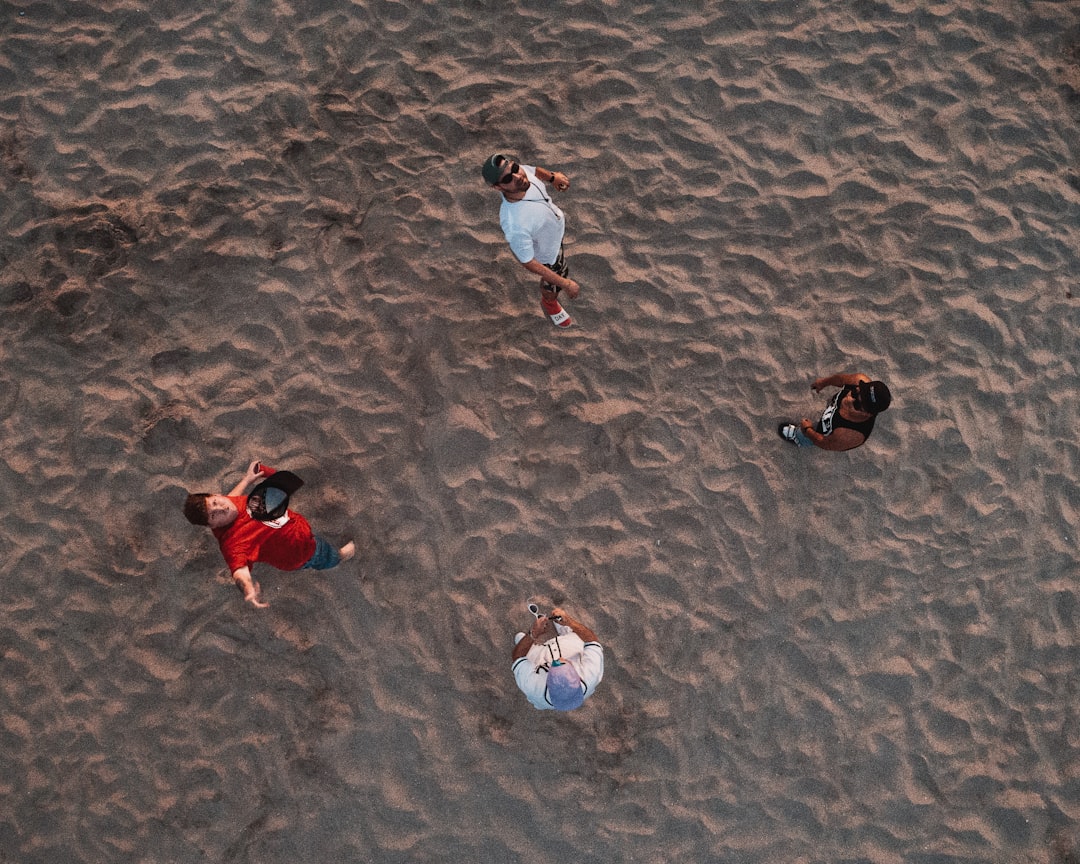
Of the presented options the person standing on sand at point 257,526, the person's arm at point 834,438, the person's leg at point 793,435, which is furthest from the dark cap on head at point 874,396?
the person standing on sand at point 257,526

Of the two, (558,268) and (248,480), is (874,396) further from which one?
(248,480)

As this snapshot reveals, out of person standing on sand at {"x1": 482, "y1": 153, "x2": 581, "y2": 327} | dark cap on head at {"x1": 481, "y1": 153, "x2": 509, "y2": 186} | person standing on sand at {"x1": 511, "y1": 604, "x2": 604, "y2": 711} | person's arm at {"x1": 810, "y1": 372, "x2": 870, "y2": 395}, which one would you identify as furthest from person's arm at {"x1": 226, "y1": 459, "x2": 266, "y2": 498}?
person's arm at {"x1": 810, "y1": 372, "x2": 870, "y2": 395}

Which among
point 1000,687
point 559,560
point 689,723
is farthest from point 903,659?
point 559,560

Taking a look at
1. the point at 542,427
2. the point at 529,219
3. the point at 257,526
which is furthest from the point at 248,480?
the point at 529,219

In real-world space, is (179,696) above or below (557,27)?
below

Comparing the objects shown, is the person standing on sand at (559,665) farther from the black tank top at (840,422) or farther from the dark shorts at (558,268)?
the dark shorts at (558,268)

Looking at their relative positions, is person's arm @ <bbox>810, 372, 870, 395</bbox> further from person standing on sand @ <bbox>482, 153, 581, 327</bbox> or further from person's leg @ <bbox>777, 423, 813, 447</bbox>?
person standing on sand @ <bbox>482, 153, 581, 327</bbox>

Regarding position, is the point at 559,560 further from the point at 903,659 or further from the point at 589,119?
the point at 589,119
